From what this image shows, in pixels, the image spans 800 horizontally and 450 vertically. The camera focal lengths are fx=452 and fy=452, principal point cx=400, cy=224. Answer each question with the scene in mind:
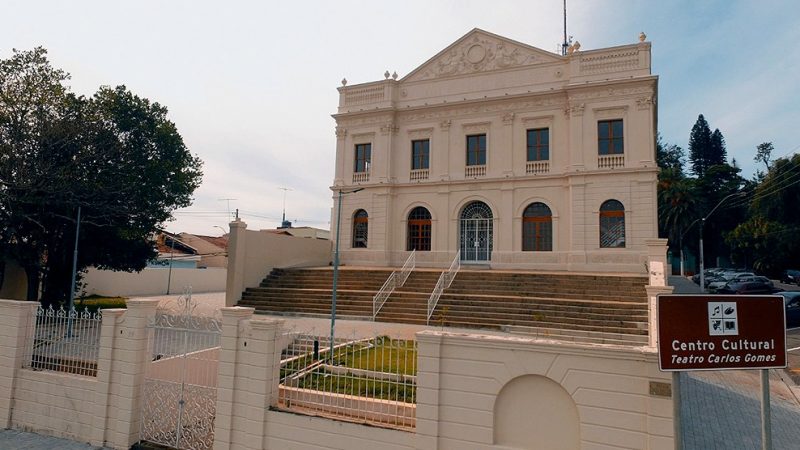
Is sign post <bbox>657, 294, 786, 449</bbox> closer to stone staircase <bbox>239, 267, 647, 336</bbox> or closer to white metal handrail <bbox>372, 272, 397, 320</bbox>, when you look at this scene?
stone staircase <bbox>239, 267, 647, 336</bbox>

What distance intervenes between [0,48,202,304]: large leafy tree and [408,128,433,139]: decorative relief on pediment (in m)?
10.8

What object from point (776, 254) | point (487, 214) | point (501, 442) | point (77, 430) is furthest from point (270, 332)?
point (776, 254)

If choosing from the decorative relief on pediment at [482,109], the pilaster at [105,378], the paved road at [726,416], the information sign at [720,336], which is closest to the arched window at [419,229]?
the decorative relief on pediment at [482,109]

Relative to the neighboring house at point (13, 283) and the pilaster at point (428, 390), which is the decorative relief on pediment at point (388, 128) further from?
the pilaster at point (428, 390)

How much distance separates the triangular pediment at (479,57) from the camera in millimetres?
22328

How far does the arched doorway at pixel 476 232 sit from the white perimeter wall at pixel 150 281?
1520 centimetres

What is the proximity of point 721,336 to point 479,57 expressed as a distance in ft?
71.8

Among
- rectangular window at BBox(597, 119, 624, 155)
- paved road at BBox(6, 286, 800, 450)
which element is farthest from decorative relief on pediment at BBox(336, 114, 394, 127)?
paved road at BBox(6, 286, 800, 450)

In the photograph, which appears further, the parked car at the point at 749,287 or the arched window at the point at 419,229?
the parked car at the point at 749,287

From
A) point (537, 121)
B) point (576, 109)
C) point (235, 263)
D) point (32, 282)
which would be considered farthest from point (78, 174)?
point (576, 109)

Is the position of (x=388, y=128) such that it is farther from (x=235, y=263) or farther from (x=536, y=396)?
(x=536, y=396)

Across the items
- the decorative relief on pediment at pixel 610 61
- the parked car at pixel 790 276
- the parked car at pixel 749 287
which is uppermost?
the decorative relief on pediment at pixel 610 61

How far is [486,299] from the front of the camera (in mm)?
16047

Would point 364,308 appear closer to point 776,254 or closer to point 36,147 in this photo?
point 36,147
